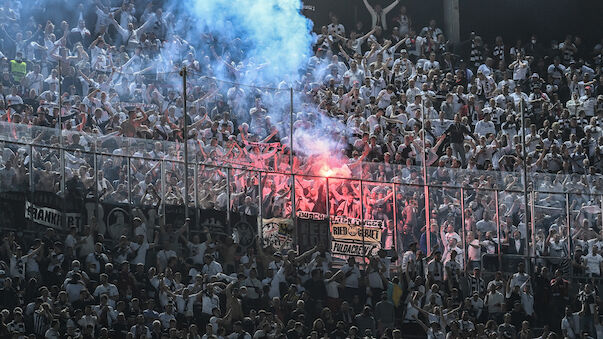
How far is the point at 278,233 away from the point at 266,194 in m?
0.82

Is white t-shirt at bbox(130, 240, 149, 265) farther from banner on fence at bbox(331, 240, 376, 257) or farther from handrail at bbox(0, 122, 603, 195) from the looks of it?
banner on fence at bbox(331, 240, 376, 257)

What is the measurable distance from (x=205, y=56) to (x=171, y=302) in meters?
11.2

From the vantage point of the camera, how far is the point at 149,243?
26219 millimetres

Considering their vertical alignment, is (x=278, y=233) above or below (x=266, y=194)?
below

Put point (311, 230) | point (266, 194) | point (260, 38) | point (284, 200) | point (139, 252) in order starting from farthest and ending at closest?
point (260, 38)
point (311, 230)
point (284, 200)
point (266, 194)
point (139, 252)

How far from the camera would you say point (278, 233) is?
27.9 metres

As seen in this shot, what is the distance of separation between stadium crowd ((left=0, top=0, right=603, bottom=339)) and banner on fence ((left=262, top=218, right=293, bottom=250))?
0.18m

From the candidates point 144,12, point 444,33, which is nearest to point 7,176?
point 144,12

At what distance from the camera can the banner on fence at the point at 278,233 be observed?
27766 millimetres

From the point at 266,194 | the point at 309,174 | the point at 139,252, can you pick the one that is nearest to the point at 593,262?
the point at 309,174

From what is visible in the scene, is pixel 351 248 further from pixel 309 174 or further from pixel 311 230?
pixel 309 174

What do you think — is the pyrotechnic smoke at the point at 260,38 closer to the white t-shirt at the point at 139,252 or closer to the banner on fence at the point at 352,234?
the banner on fence at the point at 352,234

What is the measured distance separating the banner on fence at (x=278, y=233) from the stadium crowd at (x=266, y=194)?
0.58 ft

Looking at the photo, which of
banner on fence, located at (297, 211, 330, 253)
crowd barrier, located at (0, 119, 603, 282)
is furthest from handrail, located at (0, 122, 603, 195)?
banner on fence, located at (297, 211, 330, 253)
